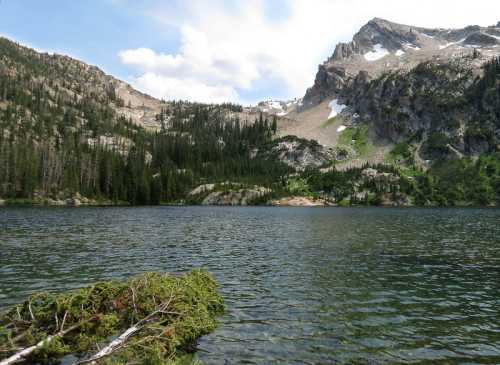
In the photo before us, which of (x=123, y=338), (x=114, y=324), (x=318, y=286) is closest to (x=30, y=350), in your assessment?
(x=123, y=338)

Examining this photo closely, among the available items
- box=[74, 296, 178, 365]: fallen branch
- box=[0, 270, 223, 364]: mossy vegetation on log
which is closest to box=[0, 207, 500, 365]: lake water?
box=[0, 270, 223, 364]: mossy vegetation on log

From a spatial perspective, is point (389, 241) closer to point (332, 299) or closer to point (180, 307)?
point (332, 299)

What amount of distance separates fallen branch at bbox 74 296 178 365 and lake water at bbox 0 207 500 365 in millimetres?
2855

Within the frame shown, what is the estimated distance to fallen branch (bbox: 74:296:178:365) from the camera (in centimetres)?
1508

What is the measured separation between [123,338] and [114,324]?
2377 millimetres

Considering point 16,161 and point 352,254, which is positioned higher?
point 16,161

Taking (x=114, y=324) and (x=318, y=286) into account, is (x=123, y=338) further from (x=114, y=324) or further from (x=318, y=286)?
(x=318, y=286)

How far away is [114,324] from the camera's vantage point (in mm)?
19141

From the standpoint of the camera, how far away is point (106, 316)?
18844mm

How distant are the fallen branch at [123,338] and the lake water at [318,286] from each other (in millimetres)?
2855

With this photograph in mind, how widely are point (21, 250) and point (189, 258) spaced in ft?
68.6

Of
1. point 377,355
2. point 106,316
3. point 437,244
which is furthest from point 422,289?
point 437,244

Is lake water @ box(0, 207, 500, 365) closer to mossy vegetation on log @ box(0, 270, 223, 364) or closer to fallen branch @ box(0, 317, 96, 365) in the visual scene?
mossy vegetation on log @ box(0, 270, 223, 364)

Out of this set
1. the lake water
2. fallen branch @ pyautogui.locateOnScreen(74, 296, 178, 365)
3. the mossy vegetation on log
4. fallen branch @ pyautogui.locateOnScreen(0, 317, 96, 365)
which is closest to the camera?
fallen branch @ pyautogui.locateOnScreen(0, 317, 96, 365)
